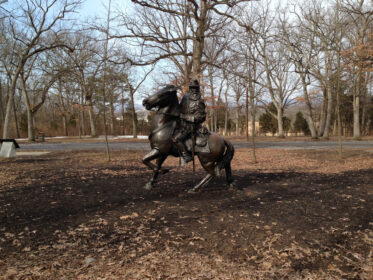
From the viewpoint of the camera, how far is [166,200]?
5098 millimetres

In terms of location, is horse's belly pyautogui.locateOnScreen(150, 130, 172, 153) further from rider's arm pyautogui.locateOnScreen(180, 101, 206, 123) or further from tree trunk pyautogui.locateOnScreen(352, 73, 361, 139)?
tree trunk pyautogui.locateOnScreen(352, 73, 361, 139)

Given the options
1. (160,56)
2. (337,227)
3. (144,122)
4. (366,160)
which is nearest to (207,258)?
(337,227)

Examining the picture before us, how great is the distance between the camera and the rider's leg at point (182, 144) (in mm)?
5053

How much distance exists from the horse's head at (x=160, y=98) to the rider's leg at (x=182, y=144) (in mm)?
680

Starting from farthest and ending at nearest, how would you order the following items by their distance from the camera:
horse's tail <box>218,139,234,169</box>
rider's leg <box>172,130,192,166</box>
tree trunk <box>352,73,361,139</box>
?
tree trunk <box>352,73,361,139</box> → horse's tail <box>218,139,234,169</box> → rider's leg <box>172,130,192,166</box>

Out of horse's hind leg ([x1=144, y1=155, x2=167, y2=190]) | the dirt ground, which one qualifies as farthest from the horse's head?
the dirt ground

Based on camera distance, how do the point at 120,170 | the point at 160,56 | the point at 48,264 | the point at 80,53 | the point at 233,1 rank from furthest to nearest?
the point at 80,53 → the point at 160,56 → the point at 233,1 → the point at 120,170 → the point at 48,264

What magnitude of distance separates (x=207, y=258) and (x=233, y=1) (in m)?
14.2

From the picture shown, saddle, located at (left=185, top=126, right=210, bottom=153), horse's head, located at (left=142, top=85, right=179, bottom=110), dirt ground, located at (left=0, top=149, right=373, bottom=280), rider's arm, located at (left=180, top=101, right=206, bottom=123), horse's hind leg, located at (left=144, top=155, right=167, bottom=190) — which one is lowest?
dirt ground, located at (left=0, top=149, right=373, bottom=280)

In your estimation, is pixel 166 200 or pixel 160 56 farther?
pixel 160 56

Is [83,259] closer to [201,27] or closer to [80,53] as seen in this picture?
[201,27]

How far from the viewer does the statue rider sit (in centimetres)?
502

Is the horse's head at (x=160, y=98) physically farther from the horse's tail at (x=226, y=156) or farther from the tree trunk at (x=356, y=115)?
the tree trunk at (x=356, y=115)

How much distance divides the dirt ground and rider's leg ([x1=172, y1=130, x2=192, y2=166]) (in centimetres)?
83
